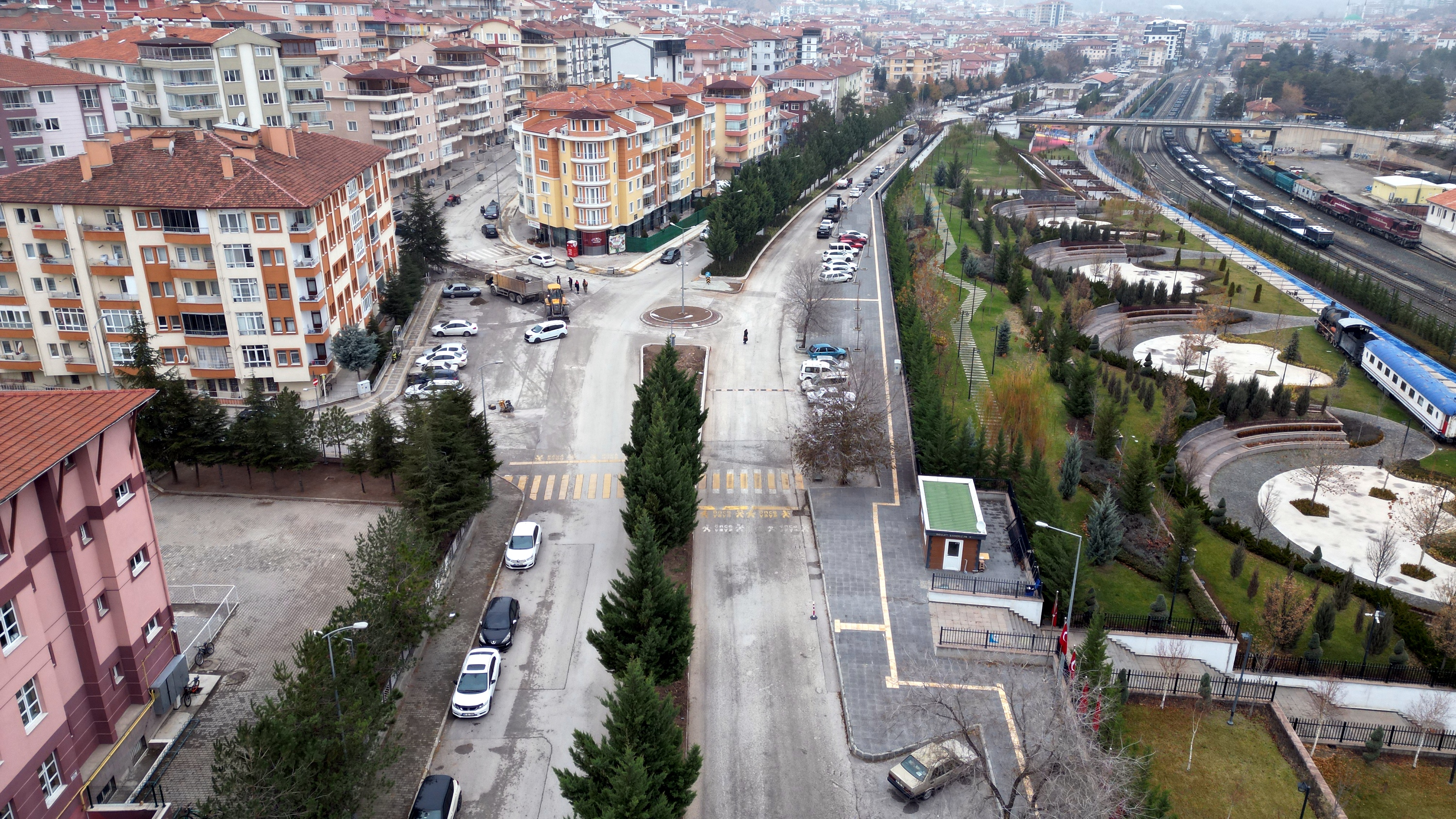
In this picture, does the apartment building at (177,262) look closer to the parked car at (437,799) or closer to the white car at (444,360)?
the white car at (444,360)

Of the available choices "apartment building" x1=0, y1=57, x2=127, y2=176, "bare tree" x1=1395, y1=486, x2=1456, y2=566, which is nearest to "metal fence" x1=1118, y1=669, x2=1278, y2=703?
"bare tree" x1=1395, y1=486, x2=1456, y2=566

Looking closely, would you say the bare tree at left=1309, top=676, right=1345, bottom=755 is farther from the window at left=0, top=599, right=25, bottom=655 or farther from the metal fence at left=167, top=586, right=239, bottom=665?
the window at left=0, top=599, right=25, bottom=655

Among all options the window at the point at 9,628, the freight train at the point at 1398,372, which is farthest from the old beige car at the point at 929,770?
the freight train at the point at 1398,372

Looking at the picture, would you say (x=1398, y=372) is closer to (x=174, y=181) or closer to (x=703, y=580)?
(x=703, y=580)

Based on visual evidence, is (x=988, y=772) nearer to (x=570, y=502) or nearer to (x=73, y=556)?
(x=570, y=502)

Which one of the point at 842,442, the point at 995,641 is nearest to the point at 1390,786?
the point at 995,641
